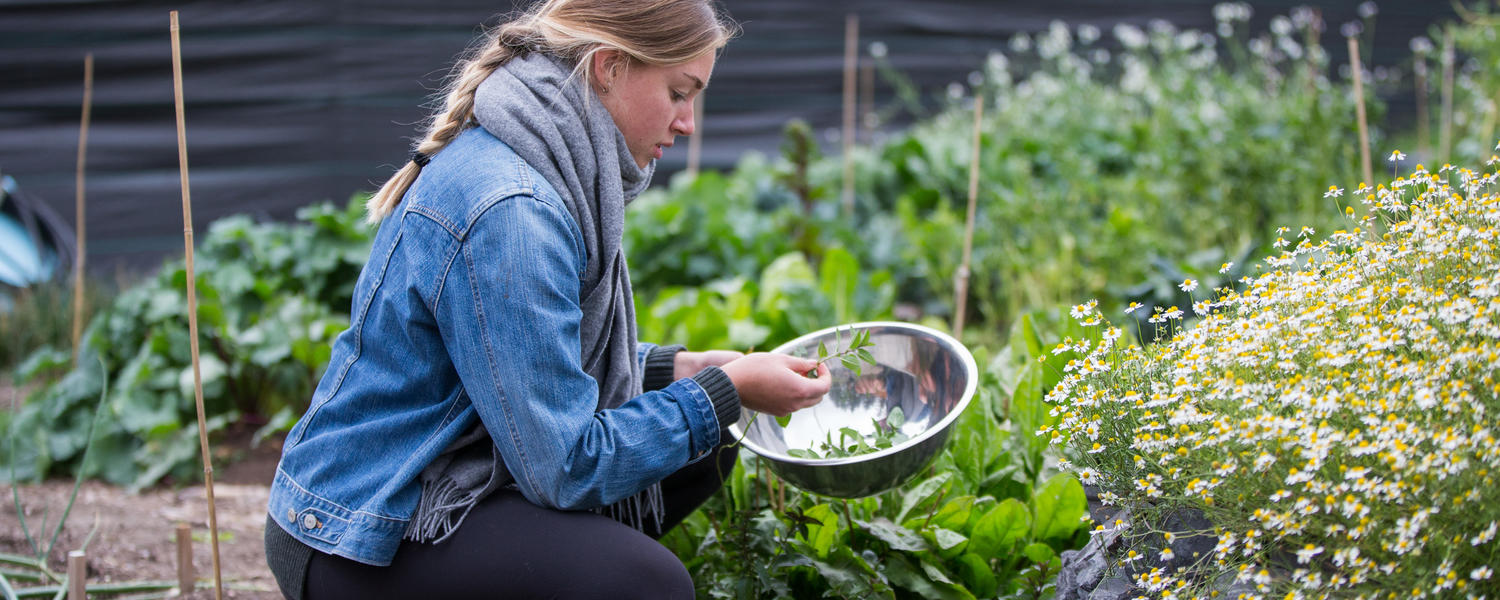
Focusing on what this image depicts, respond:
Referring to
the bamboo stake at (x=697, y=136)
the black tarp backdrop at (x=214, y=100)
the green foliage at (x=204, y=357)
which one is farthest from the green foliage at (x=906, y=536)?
the black tarp backdrop at (x=214, y=100)

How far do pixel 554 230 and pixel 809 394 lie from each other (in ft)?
1.36

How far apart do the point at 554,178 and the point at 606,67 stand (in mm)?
186

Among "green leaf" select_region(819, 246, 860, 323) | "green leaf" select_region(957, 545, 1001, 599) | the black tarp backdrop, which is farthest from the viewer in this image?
the black tarp backdrop

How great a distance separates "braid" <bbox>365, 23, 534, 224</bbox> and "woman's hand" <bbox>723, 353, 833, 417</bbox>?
0.52m

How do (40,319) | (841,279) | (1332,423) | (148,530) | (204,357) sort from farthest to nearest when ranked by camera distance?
(40,319) → (841,279) → (204,357) → (148,530) → (1332,423)

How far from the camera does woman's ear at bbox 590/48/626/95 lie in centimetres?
151

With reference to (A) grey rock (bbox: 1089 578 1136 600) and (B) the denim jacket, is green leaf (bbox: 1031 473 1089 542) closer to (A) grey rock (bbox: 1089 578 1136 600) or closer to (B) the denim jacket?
(A) grey rock (bbox: 1089 578 1136 600)

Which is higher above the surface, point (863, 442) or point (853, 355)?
point (853, 355)

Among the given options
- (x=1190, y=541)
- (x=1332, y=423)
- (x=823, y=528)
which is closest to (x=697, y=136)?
(x=823, y=528)

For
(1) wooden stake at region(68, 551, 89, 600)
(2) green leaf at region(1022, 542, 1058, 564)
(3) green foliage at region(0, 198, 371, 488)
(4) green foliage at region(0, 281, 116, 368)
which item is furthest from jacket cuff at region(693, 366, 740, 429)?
(4) green foliage at region(0, 281, 116, 368)

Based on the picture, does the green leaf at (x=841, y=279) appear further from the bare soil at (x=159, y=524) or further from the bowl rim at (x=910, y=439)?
the bare soil at (x=159, y=524)

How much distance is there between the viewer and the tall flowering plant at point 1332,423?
120 centimetres

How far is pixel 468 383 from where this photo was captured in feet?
4.49

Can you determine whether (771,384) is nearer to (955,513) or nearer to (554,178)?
(554,178)
